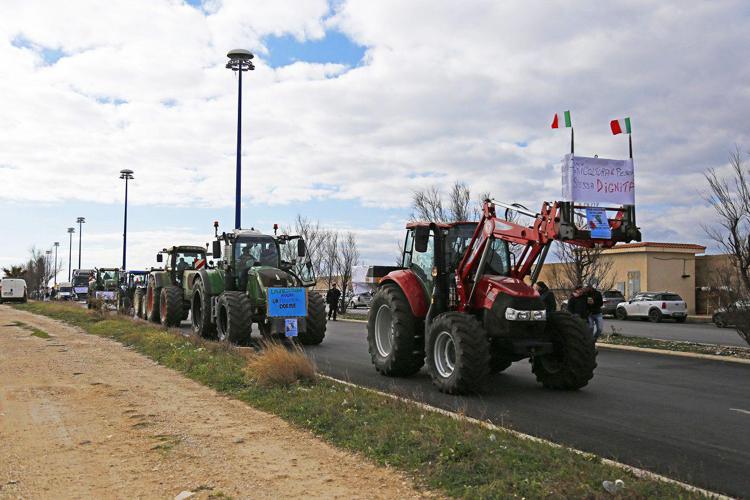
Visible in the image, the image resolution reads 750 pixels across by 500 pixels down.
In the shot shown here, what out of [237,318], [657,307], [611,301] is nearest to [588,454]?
[237,318]

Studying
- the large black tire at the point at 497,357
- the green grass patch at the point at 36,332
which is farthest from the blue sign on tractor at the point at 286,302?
the green grass patch at the point at 36,332

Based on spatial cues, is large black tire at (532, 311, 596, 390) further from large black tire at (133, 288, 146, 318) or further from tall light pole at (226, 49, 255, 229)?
large black tire at (133, 288, 146, 318)

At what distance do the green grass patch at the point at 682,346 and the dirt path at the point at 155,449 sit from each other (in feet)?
36.5

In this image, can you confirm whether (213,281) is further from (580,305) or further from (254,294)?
(580,305)

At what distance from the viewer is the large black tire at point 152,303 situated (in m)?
25.3

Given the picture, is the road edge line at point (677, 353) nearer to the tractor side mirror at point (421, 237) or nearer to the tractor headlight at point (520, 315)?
the tractor headlight at point (520, 315)

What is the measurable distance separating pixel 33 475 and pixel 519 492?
4024 millimetres

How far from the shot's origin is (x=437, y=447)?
20.2ft

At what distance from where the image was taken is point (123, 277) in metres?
38.8

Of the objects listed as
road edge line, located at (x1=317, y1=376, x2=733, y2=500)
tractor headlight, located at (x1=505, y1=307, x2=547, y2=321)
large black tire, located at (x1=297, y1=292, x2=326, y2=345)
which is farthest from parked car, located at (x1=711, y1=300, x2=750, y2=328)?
road edge line, located at (x1=317, y1=376, x2=733, y2=500)

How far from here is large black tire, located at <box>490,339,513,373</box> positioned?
33.4ft

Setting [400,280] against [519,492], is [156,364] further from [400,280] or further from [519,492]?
[519,492]

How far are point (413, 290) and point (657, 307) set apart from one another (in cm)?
2483

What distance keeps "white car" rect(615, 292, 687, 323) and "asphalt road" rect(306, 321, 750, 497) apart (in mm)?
19404
